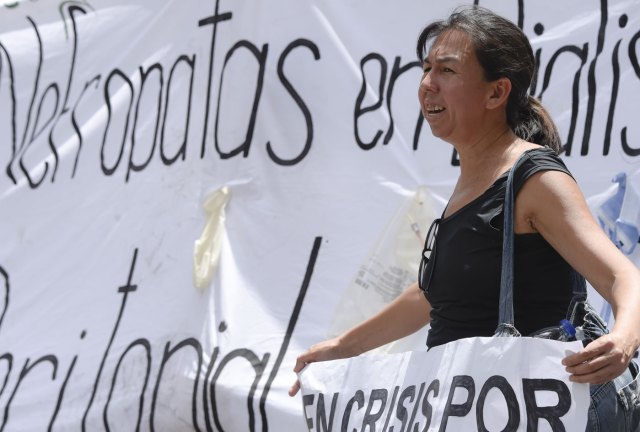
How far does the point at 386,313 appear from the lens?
2383 mm

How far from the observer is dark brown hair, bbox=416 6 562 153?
81.4 inches

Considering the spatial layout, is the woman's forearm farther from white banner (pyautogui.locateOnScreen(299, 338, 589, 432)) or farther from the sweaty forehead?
the sweaty forehead

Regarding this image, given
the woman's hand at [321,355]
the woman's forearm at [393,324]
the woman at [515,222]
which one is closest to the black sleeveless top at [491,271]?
the woman at [515,222]

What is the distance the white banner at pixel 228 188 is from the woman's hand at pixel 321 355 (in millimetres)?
723

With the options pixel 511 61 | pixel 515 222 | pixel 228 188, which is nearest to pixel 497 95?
pixel 511 61

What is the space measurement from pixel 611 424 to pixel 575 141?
4.57 feet

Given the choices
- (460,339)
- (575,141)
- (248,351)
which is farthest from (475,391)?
(248,351)

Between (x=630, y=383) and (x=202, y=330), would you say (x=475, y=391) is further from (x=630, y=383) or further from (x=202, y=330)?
(x=202, y=330)

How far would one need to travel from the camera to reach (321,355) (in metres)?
2.43

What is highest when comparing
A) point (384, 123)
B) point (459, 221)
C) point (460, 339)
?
point (384, 123)

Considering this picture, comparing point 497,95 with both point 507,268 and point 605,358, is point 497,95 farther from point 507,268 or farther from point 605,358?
point 605,358

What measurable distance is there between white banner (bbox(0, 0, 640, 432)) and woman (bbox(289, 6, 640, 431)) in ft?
2.86

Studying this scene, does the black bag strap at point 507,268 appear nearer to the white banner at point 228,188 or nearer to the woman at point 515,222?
the woman at point 515,222

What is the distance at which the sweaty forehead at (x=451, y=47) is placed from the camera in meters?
2.09
